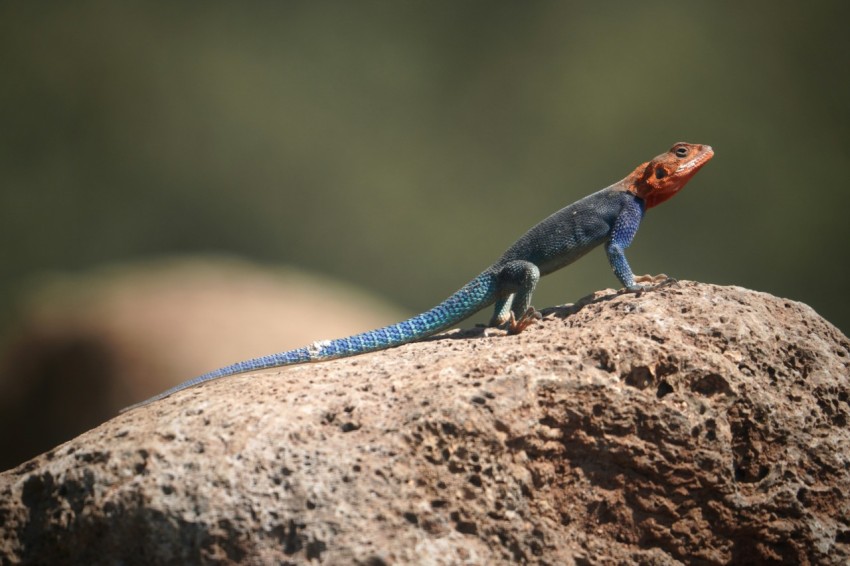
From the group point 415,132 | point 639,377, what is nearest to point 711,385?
point 639,377

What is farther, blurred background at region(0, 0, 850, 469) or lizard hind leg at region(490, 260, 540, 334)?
blurred background at region(0, 0, 850, 469)

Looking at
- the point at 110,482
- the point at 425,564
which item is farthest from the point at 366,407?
the point at 110,482

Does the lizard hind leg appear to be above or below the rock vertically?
below

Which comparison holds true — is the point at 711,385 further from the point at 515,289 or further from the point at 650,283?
the point at 515,289

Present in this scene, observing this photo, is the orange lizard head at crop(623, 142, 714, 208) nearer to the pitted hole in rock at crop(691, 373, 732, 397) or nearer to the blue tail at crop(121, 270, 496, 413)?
the blue tail at crop(121, 270, 496, 413)

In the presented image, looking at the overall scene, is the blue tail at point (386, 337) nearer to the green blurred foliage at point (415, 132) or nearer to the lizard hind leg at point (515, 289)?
the lizard hind leg at point (515, 289)

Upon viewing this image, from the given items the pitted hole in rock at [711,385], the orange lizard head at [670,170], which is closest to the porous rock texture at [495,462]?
the pitted hole in rock at [711,385]

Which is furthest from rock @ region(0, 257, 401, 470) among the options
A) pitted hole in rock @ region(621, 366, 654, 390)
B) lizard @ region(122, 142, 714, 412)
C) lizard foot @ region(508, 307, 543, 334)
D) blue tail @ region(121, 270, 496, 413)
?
pitted hole in rock @ region(621, 366, 654, 390)
